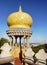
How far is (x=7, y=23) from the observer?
17422 mm

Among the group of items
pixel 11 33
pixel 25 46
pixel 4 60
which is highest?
pixel 11 33

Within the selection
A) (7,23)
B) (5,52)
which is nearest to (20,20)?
(7,23)

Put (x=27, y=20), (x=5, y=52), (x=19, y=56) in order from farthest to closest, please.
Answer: (x=27, y=20) → (x=19, y=56) → (x=5, y=52)

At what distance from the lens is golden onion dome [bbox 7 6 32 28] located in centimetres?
1652

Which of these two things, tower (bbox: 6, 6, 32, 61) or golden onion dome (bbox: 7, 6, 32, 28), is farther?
golden onion dome (bbox: 7, 6, 32, 28)

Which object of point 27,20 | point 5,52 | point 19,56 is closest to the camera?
point 5,52

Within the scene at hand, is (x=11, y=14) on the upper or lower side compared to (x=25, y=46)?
upper

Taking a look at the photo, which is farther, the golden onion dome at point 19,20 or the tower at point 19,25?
the golden onion dome at point 19,20

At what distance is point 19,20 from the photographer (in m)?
16.5

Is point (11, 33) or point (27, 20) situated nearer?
point (11, 33)

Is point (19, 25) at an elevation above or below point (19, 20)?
below

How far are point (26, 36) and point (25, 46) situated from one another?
3.36ft

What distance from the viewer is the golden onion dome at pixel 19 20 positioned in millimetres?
16516

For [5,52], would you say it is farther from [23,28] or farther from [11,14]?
[11,14]
